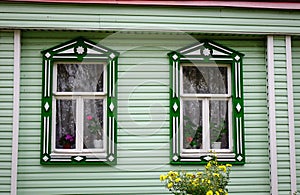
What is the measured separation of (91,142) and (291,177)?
3352 mm

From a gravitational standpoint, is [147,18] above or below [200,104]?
above

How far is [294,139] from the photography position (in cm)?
700

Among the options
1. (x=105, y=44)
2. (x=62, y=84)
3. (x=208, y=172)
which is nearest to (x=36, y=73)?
(x=62, y=84)

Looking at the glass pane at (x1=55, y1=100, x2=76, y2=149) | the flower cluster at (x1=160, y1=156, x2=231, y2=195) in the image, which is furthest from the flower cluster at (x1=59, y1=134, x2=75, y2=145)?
the flower cluster at (x1=160, y1=156, x2=231, y2=195)

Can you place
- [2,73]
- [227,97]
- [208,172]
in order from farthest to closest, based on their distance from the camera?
[227,97]
[2,73]
[208,172]

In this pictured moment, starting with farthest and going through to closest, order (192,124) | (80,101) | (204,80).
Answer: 1. (204,80)
2. (192,124)
3. (80,101)

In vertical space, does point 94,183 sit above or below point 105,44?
below

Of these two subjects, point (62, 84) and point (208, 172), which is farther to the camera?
point (62, 84)

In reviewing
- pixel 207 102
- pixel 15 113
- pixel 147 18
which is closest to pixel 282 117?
pixel 207 102

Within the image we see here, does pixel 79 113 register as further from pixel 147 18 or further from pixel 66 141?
pixel 147 18

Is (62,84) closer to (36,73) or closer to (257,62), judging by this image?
(36,73)

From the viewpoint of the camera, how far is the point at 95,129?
696cm

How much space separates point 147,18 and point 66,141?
242 centimetres

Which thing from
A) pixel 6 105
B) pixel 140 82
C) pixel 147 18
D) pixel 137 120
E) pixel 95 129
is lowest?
pixel 95 129
